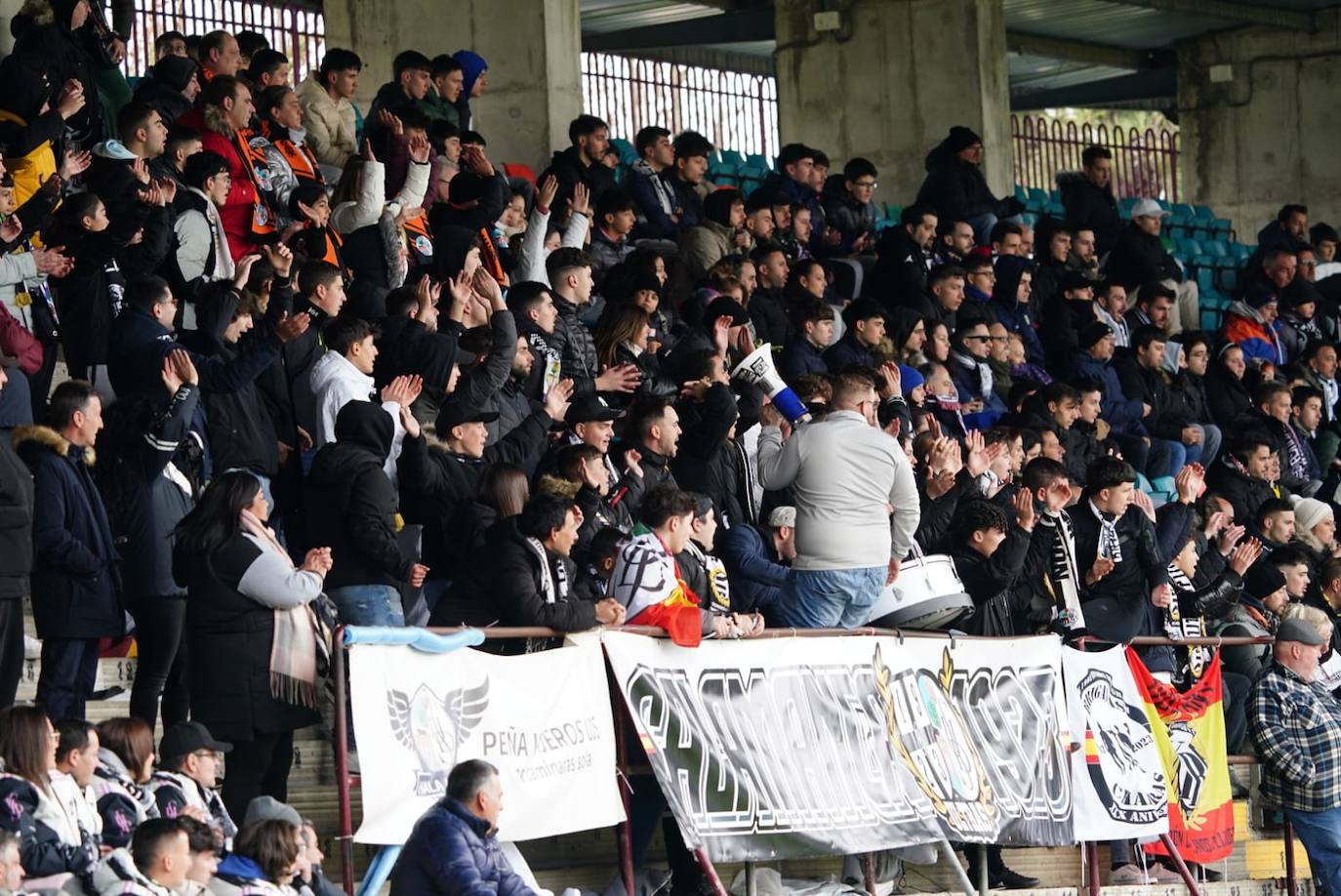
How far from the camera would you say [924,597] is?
1087 centimetres

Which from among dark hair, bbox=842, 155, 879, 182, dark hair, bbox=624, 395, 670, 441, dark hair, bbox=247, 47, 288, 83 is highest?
dark hair, bbox=247, 47, 288, 83

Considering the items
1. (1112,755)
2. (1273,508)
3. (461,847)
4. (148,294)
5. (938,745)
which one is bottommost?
(1112,755)

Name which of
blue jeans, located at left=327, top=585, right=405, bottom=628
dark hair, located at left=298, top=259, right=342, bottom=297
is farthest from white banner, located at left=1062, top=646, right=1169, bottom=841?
dark hair, located at left=298, top=259, right=342, bottom=297

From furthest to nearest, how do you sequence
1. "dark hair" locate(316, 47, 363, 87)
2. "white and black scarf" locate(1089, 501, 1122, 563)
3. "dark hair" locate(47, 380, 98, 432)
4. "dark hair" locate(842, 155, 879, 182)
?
"dark hair" locate(842, 155, 879, 182)
"dark hair" locate(316, 47, 363, 87)
"white and black scarf" locate(1089, 501, 1122, 563)
"dark hair" locate(47, 380, 98, 432)

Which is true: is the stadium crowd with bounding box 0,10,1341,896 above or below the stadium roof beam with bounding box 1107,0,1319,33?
below

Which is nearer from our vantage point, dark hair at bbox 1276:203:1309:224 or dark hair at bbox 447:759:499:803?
dark hair at bbox 447:759:499:803

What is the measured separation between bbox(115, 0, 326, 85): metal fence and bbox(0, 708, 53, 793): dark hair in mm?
14973

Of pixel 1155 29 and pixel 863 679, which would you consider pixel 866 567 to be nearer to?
pixel 863 679

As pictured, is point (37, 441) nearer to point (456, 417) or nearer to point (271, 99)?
point (456, 417)

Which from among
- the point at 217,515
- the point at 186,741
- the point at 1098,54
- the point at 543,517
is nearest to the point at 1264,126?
the point at 1098,54

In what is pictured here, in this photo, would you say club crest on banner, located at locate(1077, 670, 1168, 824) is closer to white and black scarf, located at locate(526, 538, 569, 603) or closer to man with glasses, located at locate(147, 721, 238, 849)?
white and black scarf, located at locate(526, 538, 569, 603)

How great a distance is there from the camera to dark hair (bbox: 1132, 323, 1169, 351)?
17.0 m

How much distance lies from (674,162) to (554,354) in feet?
15.6

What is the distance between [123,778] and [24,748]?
0.57 m
